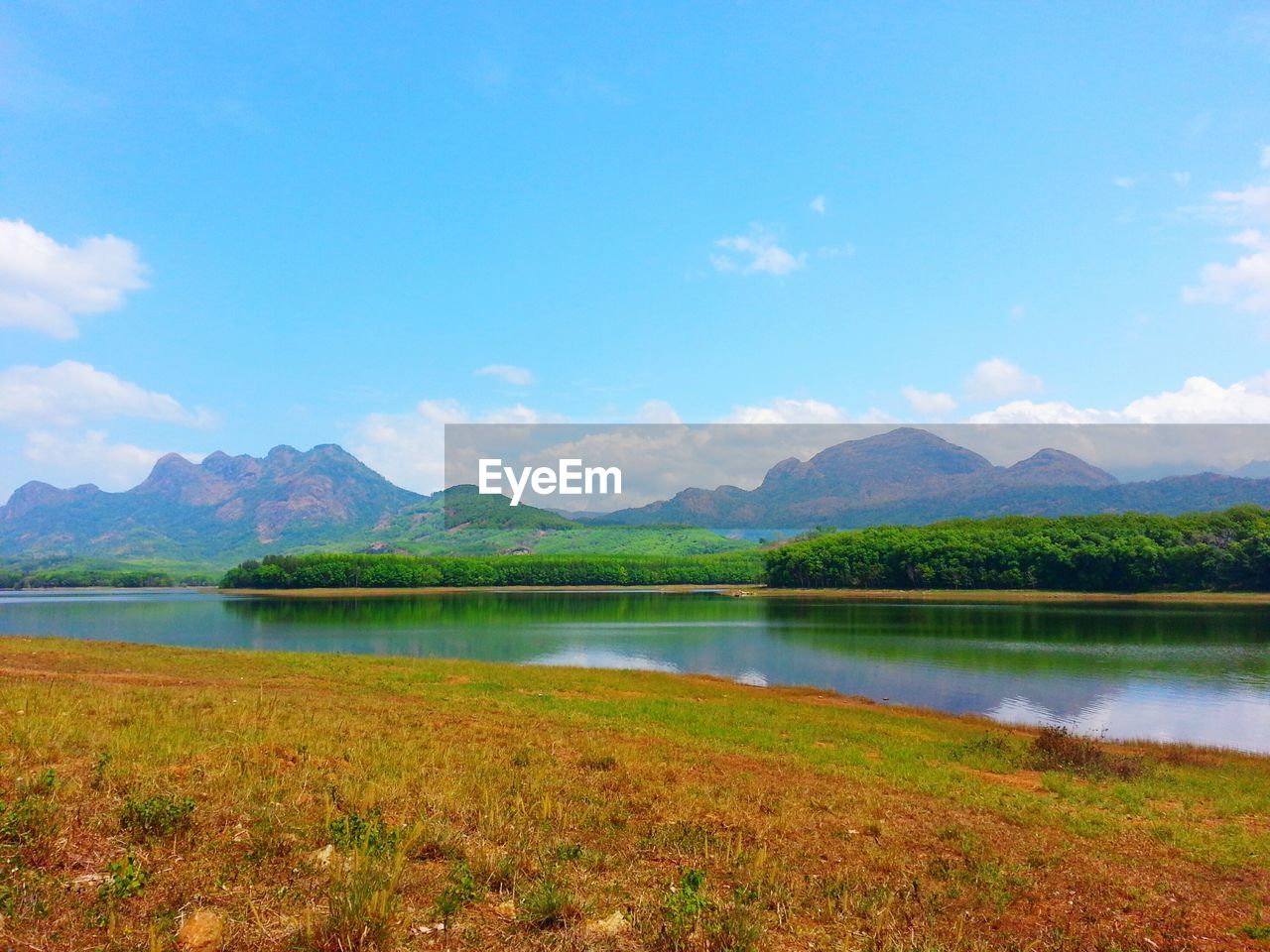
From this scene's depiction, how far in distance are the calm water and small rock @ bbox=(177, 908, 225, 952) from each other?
36959 millimetres

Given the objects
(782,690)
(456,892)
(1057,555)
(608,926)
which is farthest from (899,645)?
(1057,555)

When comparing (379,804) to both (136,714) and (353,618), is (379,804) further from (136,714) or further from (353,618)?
(353,618)

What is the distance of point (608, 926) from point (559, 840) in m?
2.62

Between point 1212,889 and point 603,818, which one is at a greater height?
point 603,818

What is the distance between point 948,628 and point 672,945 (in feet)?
256

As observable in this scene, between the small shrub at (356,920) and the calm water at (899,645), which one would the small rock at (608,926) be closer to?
the small shrub at (356,920)

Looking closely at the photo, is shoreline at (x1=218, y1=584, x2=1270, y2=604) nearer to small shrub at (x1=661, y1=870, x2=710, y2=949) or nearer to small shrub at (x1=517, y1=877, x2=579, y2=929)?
small shrub at (x1=661, y1=870, x2=710, y2=949)

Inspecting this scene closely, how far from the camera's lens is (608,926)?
23.2ft

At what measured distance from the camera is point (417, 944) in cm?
636

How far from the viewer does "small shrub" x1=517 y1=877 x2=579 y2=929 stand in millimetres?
7039

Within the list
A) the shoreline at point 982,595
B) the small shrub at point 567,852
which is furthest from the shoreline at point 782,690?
the shoreline at point 982,595

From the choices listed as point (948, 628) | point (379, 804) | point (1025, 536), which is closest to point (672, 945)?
point (379, 804)

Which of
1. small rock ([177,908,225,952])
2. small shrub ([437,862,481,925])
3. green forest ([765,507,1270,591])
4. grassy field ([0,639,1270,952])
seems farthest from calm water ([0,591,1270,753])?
small rock ([177,908,225,952])

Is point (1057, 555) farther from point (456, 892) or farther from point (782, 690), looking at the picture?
point (456, 892)
